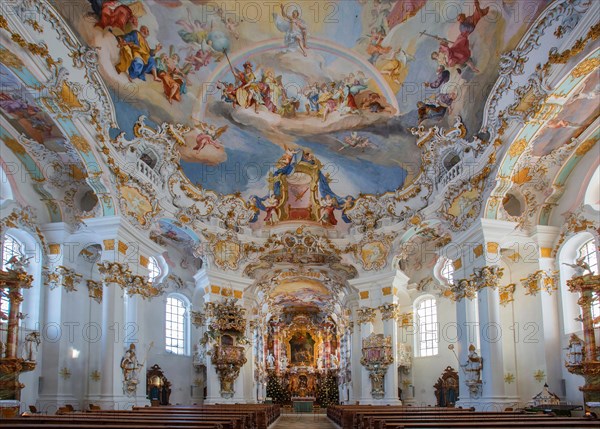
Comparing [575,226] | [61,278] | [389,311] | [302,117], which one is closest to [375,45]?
[302,117]

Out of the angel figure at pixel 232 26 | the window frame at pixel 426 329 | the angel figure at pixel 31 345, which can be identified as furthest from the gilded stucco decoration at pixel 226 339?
the angel figure at pixel 232 26

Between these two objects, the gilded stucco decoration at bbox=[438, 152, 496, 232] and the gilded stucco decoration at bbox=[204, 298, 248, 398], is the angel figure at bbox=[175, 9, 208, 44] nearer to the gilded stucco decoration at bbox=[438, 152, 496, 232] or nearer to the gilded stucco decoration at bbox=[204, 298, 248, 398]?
the gilded stucco decoration at bbox=[438, 152, 496, 232]

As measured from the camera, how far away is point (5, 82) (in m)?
16.8

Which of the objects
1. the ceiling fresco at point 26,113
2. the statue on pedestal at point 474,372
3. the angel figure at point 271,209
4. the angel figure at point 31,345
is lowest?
the statue on pedestal at point 474,372

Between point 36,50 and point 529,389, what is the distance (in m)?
16.9

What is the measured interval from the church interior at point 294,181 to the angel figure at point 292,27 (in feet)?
0.25

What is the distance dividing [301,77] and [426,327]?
507 inches

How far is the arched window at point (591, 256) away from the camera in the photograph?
18750 millimetres

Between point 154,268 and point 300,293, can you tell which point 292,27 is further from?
point 300,293

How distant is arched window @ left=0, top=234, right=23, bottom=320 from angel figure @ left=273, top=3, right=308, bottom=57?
10.6 m

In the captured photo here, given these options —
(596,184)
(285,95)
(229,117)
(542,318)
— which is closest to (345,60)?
(285,95)

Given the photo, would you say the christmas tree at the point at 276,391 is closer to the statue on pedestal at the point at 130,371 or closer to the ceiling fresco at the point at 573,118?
the statue on pedestal at the point at 130,371

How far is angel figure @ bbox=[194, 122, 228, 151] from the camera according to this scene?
23.3 meters

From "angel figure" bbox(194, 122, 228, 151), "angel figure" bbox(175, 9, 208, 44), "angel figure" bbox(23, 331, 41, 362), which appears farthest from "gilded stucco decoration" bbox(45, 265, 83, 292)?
"angel figure" bbox(175, 9, 208, 44)
